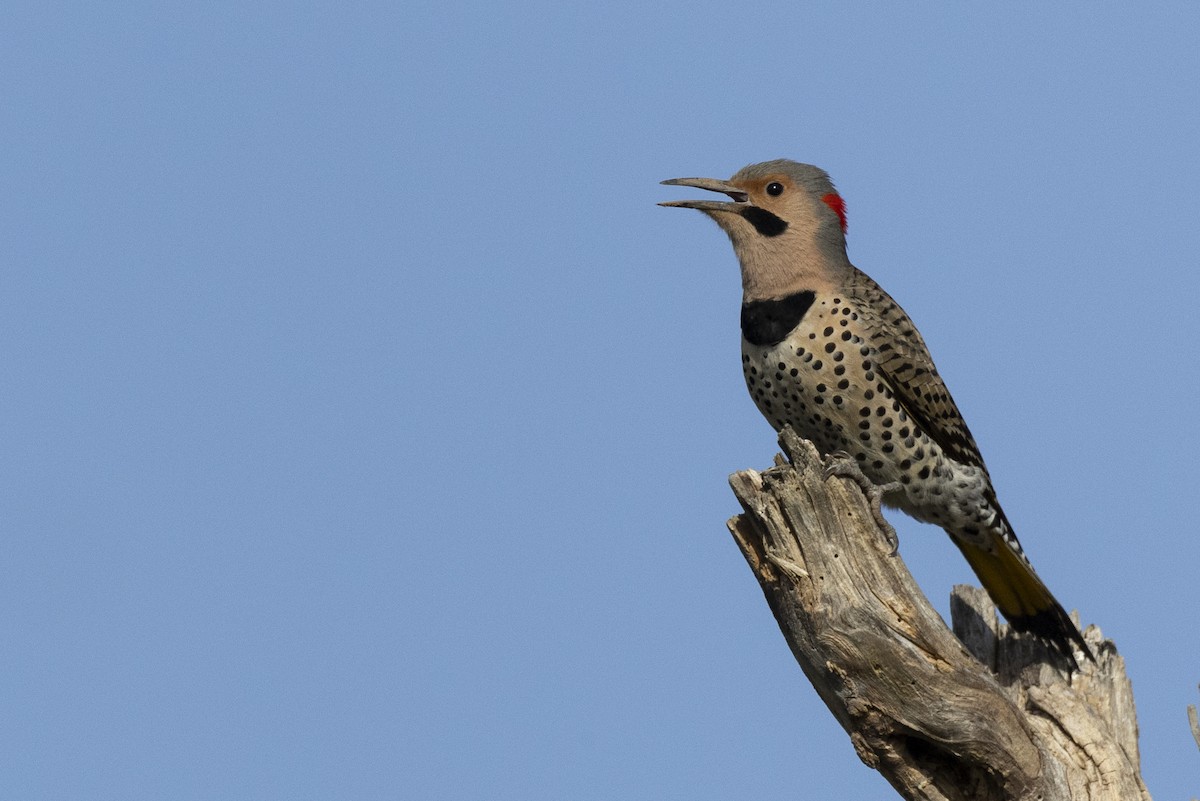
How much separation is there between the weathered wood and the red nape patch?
204 cm

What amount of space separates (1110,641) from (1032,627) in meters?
0.39

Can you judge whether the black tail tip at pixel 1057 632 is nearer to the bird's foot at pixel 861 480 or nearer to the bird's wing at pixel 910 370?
the bird's wing at pixel 910 370

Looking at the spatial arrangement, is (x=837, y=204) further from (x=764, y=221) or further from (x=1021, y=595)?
(x=1021, y=595)

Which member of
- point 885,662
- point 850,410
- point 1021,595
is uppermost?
point 850,410

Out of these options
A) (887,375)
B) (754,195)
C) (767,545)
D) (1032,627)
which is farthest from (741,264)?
(1032,627)

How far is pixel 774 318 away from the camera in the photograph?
7348 mm

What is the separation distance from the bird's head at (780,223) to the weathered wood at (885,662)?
1449 millimetres

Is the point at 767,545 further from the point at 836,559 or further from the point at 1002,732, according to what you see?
the point at 1002,732

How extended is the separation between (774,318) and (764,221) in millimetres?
679

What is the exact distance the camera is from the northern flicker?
7203mm

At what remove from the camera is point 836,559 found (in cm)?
619

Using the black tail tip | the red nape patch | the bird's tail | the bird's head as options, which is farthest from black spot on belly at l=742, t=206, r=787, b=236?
the black tail tip

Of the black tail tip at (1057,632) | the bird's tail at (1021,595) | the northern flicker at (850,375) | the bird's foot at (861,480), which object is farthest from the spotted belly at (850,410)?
the black tail tip at (1057,632)

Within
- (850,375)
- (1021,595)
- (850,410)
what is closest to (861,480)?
(850,410)
